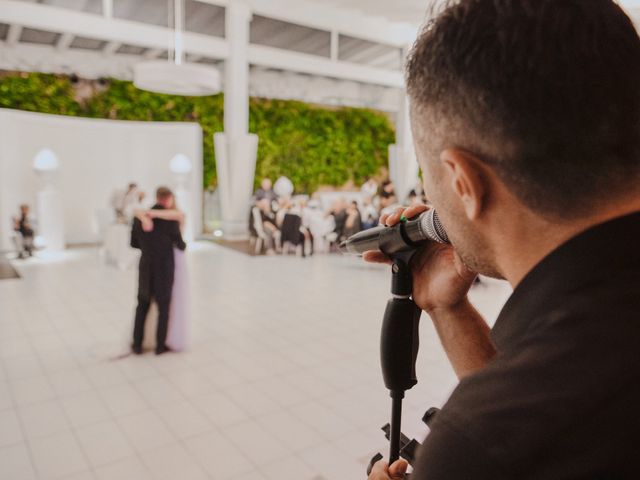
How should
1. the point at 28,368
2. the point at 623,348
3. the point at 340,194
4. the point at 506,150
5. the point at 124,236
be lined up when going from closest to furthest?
1. the point at 623,348
2. the point at 506,150
3. the point at 28,368
4. the point at 124,236
5. the point at 340,194

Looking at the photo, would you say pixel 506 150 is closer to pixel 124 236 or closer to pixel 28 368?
pixel 28 368

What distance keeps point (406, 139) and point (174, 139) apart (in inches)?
229

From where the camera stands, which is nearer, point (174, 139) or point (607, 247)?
point (607, 247)

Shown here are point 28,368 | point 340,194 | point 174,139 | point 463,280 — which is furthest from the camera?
point 340,194

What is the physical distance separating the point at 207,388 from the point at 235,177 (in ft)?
23.9

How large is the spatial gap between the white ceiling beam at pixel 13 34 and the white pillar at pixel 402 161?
831cm

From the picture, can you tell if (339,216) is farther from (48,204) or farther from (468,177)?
(468,177)

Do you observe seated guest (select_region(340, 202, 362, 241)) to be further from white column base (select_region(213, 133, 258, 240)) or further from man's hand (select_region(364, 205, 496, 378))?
man's hand (select_region(364, 205, 496, 378))

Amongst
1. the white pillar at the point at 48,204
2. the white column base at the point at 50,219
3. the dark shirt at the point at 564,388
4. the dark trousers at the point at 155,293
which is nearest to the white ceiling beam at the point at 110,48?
the white pillar at the point at 48,204

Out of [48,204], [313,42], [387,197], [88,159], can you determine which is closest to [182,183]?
[88,159]

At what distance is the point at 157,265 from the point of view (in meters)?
4.11

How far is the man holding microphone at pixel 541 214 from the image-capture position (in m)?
0.44

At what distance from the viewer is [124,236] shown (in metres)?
7.78

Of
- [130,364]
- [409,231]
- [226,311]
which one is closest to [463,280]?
[409,231]
